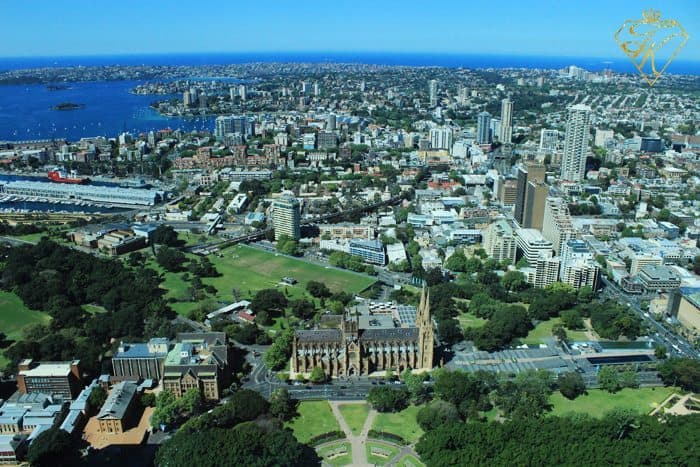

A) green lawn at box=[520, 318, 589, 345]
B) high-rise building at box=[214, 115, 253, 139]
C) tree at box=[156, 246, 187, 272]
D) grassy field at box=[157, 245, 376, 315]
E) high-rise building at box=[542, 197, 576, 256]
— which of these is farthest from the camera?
high-rise building at box=[214, 115, 253, 139]

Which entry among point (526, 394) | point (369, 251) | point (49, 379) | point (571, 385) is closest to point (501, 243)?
point (369, 251)

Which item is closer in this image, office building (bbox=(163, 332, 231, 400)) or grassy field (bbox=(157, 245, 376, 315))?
office building (bbox=(163, 332, 231, 400))

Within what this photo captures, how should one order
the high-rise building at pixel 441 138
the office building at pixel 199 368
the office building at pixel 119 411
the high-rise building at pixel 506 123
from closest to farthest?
1. the office building at pixel 119 411
2. the office building at pixel 199 368
3. the high-rise building at pixel 441 138
4. the high-rise building at pixel 506 123

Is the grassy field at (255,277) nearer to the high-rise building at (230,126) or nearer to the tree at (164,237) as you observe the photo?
the tree at (164,237)

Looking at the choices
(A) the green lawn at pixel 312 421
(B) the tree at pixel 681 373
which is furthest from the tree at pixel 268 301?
(B) the tree at pixel 681 373

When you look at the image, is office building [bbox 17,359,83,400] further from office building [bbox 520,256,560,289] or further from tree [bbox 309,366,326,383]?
office building [bbox 520,256,560,289]

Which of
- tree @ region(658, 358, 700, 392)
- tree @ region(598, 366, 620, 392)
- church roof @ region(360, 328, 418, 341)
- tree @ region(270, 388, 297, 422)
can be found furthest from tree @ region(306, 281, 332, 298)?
tree @ region(658, 358, 700, 392)
